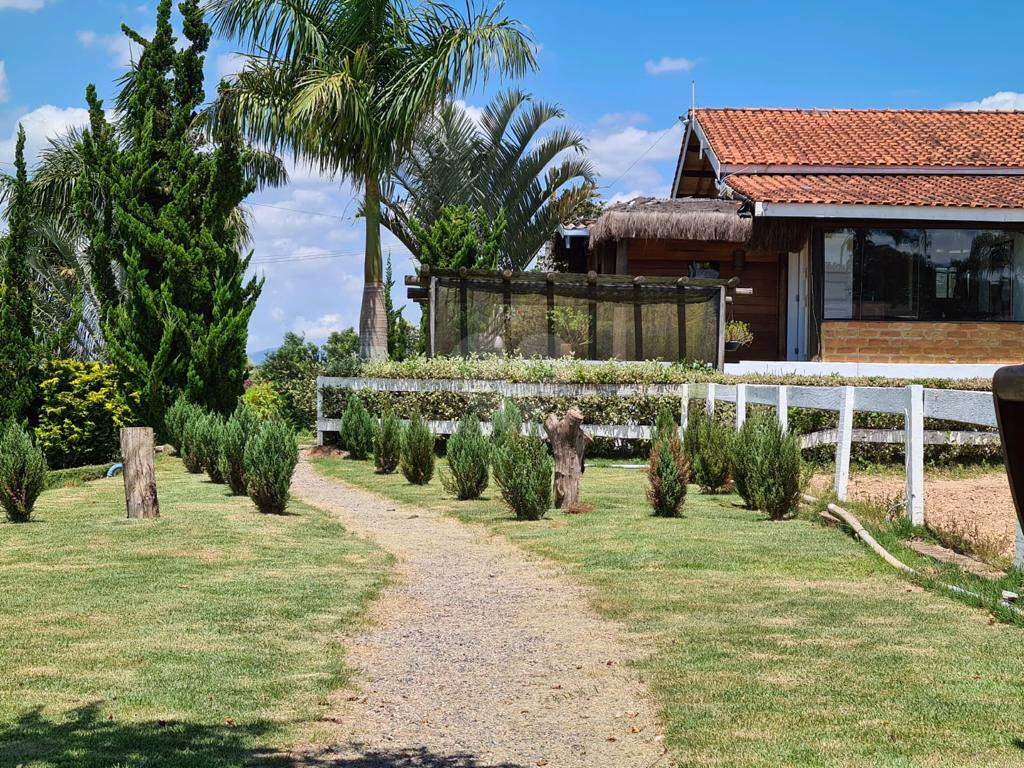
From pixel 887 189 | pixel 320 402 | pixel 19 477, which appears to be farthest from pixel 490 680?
pixel 887 189

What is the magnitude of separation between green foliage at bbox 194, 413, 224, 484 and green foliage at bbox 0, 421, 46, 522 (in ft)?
10.5

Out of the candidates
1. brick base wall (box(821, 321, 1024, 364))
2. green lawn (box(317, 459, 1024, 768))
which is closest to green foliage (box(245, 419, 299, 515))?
green lawn (box(317, 459, 1024, 768))

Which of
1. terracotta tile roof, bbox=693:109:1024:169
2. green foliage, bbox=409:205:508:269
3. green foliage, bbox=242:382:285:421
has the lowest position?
green foliage, bbox=242:382:285:421

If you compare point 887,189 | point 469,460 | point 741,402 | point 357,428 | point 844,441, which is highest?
point 887,189

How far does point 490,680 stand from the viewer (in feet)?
19.5

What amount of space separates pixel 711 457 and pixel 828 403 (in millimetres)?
2185

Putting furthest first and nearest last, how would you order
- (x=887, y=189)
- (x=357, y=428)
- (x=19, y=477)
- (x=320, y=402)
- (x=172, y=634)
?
(x=887, y=189) < (x=320, y=402) < (x=357, y=428) < (x=19, y=477) < (x=172, y=634)

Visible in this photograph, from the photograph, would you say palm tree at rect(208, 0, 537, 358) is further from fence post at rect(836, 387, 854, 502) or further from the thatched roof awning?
fence post at rect(836, 387, 854, 502)

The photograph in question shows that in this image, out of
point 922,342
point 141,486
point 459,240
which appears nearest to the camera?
point 141,486

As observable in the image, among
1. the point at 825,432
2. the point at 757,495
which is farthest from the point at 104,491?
the point at 825,432

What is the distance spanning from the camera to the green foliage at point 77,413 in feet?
67.3

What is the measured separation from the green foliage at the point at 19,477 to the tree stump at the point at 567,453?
5094mm

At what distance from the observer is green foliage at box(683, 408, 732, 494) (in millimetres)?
13820

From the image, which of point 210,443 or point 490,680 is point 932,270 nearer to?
point 210,443
